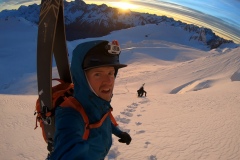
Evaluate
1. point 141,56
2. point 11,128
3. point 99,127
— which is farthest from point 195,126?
point 141,56

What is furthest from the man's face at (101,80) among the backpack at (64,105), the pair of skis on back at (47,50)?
the pair of skis on back at (47,50)

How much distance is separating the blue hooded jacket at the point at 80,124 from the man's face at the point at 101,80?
0.15 feet

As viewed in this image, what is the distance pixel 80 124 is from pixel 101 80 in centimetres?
43

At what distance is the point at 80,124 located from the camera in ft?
6.37

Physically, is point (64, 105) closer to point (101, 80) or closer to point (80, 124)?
point (80, 124)

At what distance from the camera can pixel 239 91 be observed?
12273mm

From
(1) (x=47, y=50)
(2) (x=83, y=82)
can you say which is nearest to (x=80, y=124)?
(2) (x=83, y=82)

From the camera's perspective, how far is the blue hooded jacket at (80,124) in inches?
65.8

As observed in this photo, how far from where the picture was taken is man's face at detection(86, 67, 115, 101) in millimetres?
2137

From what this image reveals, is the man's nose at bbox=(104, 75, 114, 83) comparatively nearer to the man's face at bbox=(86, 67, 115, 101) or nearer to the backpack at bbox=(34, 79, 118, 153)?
the man's face at bbox=(86, 67, 115, 101)

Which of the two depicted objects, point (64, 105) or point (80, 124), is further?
point (64, 105)

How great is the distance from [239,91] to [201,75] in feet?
41.9

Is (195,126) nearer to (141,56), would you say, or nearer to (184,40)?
(141,56)

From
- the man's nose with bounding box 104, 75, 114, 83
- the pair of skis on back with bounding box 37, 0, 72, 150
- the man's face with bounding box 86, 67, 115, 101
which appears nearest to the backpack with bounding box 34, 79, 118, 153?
the pair of skis on back with bounding box 37, 0, 72, 150
